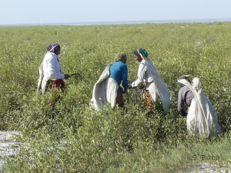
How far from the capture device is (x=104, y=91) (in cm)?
630

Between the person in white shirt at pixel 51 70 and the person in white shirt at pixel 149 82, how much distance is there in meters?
1.41

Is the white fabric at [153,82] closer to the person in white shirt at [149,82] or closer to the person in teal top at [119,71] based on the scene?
Result: the person in white shirt at [149,82]

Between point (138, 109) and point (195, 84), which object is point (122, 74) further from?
point (195, 84)

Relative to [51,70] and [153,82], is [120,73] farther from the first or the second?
[51,70]

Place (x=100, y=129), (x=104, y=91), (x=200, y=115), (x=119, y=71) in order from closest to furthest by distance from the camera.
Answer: (x=100, y=129) < (x=200, y=115) < (x=119, y=71) < (x=104, y=91)

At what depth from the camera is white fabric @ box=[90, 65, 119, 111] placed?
6.16 meters

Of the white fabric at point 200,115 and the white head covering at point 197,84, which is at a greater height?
the white head covering at point 197,84

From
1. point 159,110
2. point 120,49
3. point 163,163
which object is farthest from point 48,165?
point 120,49

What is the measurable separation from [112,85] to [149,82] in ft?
1.96

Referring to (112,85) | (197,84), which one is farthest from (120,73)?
(197,84)

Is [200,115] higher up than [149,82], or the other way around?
[149,82]

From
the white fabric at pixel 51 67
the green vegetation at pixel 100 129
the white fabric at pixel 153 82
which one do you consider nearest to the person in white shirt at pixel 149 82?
the white fabric at pixel 153 82

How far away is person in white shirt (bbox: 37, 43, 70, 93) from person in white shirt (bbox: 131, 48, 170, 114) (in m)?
1.41

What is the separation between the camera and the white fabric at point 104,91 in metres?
6.16
